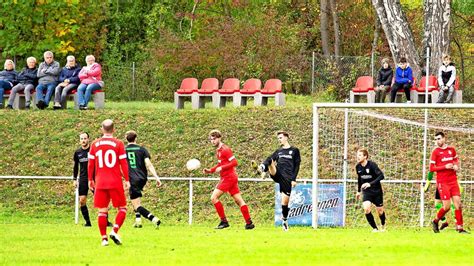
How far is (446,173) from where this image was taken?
24328mm

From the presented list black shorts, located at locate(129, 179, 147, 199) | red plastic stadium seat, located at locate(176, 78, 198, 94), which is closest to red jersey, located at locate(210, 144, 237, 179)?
black shorts, located at locate(129, 179, 147, 199)

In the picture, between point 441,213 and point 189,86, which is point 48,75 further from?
point 441,213

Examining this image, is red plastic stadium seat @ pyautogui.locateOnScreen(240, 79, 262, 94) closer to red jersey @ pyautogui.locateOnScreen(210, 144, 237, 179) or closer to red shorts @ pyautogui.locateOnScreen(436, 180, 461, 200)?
red jersey @ pyautogui.locateOnScreen(210, 144, 237, 179)

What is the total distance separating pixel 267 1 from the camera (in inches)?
2068

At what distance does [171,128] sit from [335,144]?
474 cm

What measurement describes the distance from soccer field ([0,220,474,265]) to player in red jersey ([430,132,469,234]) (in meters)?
0.49

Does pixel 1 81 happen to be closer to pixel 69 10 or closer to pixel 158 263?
Result: pixel 69 10

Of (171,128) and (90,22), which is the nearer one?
(171,128)

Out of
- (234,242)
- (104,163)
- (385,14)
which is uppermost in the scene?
(385,14)

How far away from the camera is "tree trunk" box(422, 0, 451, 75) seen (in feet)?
129

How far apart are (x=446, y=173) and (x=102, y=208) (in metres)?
7.04

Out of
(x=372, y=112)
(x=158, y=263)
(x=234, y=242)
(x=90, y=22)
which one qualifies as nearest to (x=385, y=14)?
(x=372, y=112)

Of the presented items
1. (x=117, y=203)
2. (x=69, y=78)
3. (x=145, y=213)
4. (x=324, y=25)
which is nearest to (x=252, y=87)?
(x=69, y=78)

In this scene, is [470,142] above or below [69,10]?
below
